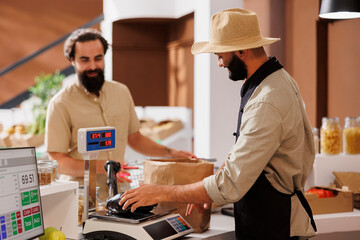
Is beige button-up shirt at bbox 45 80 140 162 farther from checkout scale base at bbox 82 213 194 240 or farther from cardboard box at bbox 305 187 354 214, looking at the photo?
cardboard box at bbox 305 187 354 214

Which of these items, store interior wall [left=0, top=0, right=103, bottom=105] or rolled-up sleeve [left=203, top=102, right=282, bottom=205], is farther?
store interior wall [left=0, top=0, right=103, bottom=105]

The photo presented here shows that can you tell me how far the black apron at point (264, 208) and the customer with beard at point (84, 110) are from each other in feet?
2.84

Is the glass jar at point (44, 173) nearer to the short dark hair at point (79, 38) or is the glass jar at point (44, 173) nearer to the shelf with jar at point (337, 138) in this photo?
the short dark hair at point (79, 38)

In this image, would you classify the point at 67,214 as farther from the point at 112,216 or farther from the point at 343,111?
the point at 343,111

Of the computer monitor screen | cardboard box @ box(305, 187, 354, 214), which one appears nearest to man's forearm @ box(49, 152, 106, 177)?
the computer monitor screen

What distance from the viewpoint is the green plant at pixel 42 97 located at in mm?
5883

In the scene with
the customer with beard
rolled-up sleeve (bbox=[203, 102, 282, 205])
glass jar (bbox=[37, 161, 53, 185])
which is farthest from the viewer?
the customer with beard

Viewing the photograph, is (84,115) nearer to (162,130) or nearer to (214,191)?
(214,191)

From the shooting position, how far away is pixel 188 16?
20.8 ft

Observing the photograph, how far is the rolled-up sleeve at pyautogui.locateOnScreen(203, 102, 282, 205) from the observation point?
1.77m

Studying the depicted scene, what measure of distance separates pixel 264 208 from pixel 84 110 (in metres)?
1.39

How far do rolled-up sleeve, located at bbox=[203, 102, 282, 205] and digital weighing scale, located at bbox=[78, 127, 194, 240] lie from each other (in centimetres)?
24

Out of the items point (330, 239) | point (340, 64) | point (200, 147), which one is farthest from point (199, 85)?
point (330, 239)

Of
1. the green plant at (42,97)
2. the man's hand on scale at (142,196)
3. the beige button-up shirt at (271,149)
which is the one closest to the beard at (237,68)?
the beige button-up shirt at (271,149)
